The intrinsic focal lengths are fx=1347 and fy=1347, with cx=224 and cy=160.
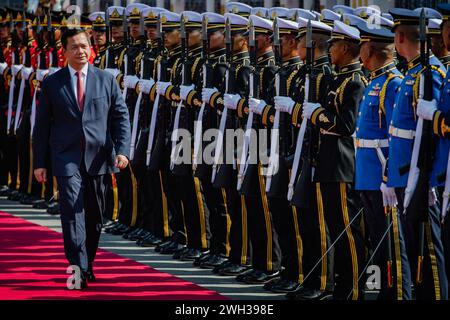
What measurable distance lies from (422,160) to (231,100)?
280cm

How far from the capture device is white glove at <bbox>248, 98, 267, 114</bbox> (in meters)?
9.09

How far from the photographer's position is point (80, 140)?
29.0ft

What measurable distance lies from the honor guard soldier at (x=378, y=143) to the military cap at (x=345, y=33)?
225 millimetres

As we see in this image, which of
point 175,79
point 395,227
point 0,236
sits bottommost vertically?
point 0,236

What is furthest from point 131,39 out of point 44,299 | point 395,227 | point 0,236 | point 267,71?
point 395,227

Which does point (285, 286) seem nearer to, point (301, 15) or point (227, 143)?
point (227, 143)

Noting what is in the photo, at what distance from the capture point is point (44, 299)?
28.3ft

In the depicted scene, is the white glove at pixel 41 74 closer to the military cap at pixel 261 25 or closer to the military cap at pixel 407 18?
the military cap at pixel 261 25

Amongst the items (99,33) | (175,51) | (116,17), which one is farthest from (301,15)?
(99,33)

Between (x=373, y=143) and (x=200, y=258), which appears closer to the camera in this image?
(x=373, y=143)

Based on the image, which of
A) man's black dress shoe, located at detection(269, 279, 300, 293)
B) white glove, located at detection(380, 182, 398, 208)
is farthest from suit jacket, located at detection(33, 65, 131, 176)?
white glove, located at detection(380, 182, 398, 208)

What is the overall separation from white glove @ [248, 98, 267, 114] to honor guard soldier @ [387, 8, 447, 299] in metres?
1.78

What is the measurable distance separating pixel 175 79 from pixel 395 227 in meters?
3.75

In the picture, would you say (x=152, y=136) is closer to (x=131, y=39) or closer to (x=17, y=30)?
(x=131, y=39)
